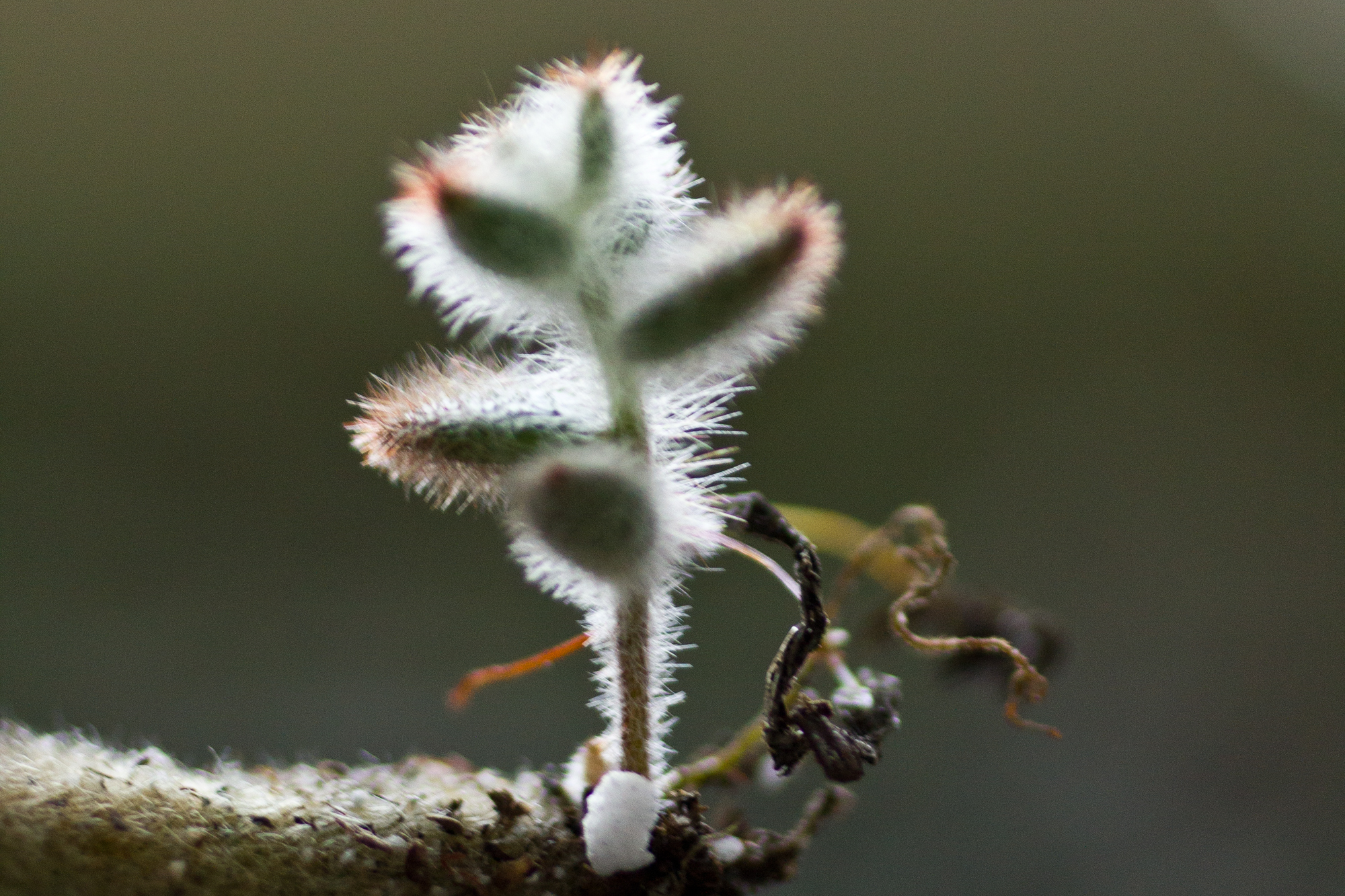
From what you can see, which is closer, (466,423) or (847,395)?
(466,423)

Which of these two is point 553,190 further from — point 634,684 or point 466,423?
point 634,684

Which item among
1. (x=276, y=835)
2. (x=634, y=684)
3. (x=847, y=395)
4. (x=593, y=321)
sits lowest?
(x=276, y=835)

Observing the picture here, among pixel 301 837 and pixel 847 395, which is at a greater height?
pixel 847 395

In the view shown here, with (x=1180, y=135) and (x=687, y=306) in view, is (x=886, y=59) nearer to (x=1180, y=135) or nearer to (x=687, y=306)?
(x=1180, y=135)

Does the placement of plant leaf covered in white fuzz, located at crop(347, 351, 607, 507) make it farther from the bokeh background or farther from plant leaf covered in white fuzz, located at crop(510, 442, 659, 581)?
the bokeh background

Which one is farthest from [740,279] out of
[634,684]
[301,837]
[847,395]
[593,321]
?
[847,395]

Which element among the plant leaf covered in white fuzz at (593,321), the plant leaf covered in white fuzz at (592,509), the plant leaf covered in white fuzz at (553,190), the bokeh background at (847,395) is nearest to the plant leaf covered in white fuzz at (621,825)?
the plant leaf covered in white fuzz at (593,321)
